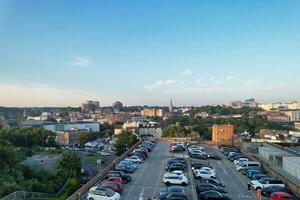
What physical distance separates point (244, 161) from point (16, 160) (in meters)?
20.6

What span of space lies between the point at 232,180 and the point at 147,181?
654 cm

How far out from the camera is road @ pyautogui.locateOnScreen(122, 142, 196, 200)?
23.6m

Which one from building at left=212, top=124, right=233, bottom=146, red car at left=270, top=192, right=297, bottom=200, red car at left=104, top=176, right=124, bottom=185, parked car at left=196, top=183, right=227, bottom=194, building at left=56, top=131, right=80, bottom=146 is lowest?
building at left=56, top=131, right=80, bottom=146

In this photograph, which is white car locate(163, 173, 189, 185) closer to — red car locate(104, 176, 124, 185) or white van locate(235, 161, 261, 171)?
red car locate(104, 176, 124, 185)

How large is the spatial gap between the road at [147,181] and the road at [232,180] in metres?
2.76

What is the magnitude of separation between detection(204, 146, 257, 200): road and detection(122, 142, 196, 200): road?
2.76 metres

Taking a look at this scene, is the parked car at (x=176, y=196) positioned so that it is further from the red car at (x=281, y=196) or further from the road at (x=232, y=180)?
the red car at (x=281, y=196)

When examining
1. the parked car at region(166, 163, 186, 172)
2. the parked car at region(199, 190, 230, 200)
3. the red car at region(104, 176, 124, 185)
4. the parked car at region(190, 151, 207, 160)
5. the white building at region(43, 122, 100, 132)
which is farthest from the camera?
the white building at region(43, 122, 100, 132)

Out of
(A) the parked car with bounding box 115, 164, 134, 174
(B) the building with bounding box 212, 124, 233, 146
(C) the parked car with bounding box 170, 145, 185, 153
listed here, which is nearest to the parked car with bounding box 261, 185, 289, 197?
(A) the parked car with bounding box 115, 164, 134, 174

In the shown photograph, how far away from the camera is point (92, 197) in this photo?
67.1 feet

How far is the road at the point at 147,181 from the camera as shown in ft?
77.3

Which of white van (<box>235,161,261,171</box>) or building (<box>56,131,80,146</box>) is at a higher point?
white van (<box>235,161,261,171</box>)

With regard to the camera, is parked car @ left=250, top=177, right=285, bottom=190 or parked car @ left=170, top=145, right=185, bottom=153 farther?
parked car @ left=170, top=145, right=185, bottom=153

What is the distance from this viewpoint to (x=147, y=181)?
1101 inches
